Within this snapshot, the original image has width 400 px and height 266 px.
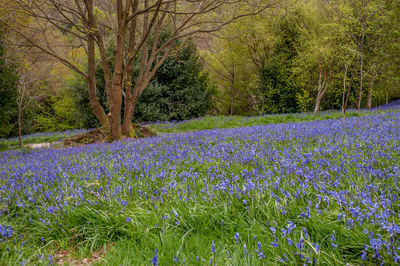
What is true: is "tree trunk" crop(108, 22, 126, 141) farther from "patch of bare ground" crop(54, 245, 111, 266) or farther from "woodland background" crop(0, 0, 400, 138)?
"patch of bare ground" crop(54, 245, 111, 266)

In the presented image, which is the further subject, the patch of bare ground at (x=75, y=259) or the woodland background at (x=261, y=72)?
the woodland background at (x=261, y=72)

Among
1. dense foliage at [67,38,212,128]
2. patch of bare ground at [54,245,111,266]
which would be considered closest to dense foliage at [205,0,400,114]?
dense foliage at [67,38,212,128]

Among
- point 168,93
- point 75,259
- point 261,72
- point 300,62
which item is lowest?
point 75,259

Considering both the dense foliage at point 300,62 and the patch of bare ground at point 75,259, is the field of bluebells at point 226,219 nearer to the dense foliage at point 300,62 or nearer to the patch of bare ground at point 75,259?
the patch of bare ground at point 75,259

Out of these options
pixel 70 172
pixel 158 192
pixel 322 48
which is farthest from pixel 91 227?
pixel 322 48

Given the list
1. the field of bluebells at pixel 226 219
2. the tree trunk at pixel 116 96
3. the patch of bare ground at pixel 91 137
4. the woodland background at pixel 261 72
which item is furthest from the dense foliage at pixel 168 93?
the field of bluebells at pixel 226 219

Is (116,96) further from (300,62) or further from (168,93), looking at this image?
(300,62)

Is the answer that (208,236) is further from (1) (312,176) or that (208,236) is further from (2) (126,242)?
(1) (312,176)

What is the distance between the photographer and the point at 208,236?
8.09 ft

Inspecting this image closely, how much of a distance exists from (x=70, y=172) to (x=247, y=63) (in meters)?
24.7

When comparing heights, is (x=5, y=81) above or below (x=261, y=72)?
below

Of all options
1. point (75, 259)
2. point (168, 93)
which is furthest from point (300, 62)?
point (75, 259)

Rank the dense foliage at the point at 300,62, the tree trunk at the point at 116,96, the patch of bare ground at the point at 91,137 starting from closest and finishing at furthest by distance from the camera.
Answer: the tree trunk at the point at 116,96, the patch of bare ground at the point at 91,137, the dense foliage at the point at 300,62

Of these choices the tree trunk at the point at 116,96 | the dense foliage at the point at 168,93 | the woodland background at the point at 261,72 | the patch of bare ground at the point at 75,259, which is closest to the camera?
the patch of bare ground at the point at 75,259
